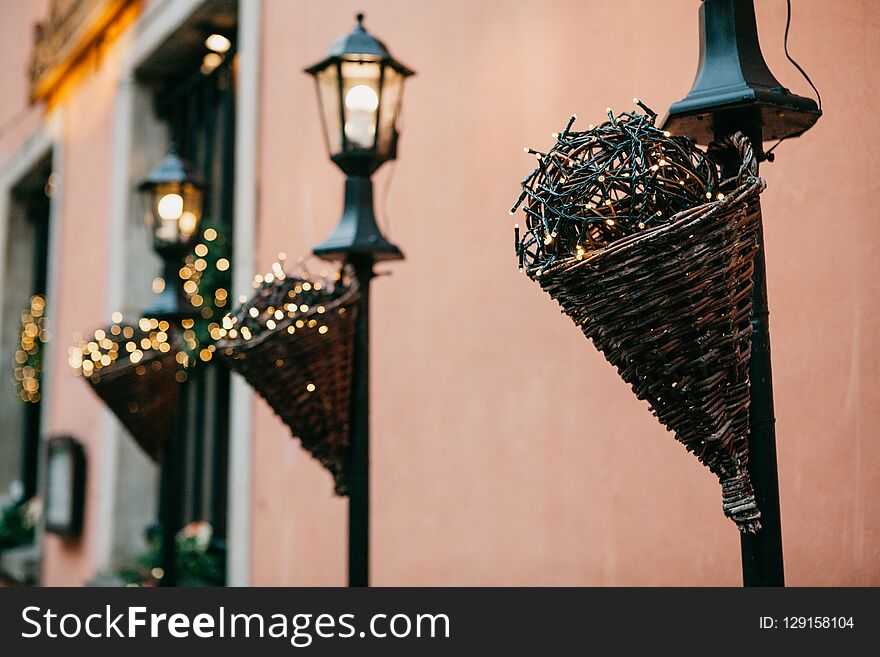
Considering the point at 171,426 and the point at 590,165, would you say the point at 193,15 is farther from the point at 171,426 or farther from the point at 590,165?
the point at 590,165

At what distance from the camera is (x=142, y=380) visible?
4.72 meters

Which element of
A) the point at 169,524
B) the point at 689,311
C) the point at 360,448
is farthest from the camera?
the point at 169,524

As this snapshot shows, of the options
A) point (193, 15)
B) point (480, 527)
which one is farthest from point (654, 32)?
point (193, 15)

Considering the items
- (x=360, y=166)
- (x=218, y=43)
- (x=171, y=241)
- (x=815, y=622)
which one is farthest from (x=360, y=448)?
(x=218, y=43)

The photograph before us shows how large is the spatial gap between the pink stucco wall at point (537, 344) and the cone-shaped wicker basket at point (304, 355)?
0.88 metres

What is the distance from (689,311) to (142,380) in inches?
146

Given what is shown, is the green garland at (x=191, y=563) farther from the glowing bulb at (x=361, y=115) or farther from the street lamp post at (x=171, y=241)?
the glowing bulb at (x=361, y=115)

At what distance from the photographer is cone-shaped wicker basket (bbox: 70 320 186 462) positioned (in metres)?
4.72

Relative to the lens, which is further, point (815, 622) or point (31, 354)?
point (31, 354)

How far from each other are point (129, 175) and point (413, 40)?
3.90m

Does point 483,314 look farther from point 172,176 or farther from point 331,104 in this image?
point 172,176

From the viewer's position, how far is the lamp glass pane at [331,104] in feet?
9.56

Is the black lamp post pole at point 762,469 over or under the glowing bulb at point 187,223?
under

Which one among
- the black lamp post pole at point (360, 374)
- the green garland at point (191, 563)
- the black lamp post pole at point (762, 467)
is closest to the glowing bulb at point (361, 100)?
the black lamp post pole at point (360, 374)
